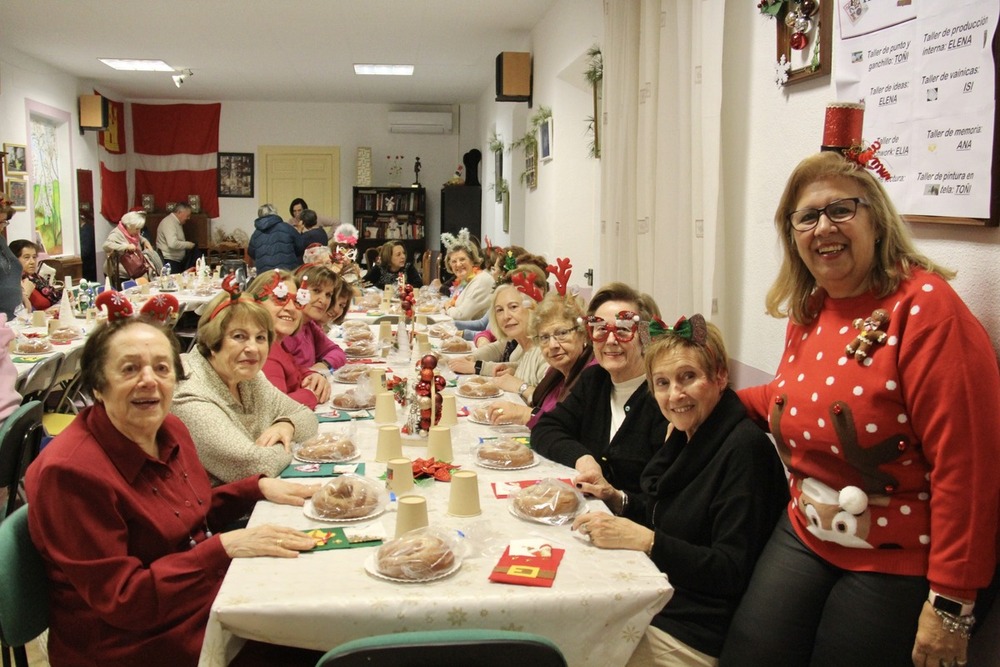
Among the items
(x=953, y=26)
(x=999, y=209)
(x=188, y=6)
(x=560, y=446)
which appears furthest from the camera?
(x=188, y=6)

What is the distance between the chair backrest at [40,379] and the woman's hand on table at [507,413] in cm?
246

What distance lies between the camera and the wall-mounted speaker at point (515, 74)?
7766 millimetres

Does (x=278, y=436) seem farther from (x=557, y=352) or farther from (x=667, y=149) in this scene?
(x=667, y=149)

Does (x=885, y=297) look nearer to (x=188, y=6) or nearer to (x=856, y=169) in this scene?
(x=856, y=169)

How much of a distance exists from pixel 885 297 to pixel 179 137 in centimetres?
1326

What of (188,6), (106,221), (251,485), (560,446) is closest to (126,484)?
(251,485)

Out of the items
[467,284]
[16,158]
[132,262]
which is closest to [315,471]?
[467,284]

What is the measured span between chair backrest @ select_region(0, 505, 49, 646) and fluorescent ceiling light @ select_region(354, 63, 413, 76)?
879cm

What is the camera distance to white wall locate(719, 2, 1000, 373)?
257 centimetres

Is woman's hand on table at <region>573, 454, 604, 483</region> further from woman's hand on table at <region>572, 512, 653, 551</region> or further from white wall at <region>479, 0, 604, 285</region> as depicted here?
white wall at <region>479, 0, 604, 285</region>

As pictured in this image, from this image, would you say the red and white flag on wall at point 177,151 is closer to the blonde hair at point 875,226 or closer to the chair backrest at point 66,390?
the chair backrest at point 66,390

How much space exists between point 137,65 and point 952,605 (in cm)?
1074

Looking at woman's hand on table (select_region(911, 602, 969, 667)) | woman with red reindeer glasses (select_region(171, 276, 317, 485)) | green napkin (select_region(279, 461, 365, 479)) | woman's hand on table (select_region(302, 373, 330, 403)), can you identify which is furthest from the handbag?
woman's hand on table (select_region(911, 602, 969, 667))

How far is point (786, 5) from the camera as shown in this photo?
2.53 meters
